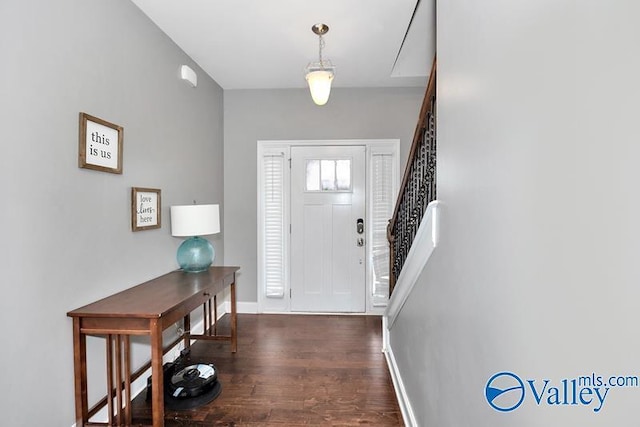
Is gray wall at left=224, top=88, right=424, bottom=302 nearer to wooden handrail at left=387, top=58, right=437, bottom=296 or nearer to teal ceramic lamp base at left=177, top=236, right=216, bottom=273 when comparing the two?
teal ceramic lamp base at left=177, top=236, right=216, bottom=273

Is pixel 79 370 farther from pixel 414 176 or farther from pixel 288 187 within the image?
pixel 288 187

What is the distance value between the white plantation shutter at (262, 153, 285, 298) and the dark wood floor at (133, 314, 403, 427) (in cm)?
56

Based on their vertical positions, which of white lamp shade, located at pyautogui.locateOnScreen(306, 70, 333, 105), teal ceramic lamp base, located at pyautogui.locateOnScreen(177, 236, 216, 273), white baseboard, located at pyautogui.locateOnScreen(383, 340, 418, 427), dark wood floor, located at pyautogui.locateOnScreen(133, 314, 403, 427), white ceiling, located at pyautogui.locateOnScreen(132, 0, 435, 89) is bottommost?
dark wood floor, located at pyautogui.locateOnScreen(133, 314, 403, 427)

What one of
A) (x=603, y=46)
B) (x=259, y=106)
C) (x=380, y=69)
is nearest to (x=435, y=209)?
(x=603, y=46)

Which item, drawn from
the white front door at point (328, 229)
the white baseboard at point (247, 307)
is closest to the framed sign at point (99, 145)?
the white front door at point (328, 229)

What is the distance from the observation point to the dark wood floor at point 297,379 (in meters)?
2.22

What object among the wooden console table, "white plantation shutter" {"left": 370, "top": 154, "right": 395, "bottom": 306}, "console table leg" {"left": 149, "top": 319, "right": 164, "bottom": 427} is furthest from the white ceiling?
"console table leg" {"left": 149, "top": 319, "right": 164, "bottom": 427}

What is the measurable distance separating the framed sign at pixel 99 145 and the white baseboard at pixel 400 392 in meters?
2.29

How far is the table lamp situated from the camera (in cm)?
281

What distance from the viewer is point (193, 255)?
2.92 meters
